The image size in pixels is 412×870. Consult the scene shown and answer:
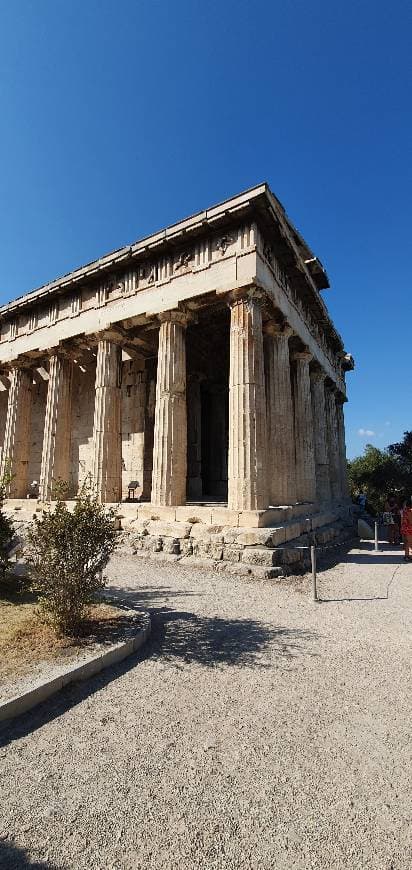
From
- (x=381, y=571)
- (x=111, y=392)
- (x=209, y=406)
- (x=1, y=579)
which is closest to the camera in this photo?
(x=1, y=579)

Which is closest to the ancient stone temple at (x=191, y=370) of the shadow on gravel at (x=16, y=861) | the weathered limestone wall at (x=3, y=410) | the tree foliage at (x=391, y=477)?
the weathered limestone wall at (x=3, y=410)

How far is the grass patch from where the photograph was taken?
399 cm

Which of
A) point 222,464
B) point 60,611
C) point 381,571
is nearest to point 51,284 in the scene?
point 222,464

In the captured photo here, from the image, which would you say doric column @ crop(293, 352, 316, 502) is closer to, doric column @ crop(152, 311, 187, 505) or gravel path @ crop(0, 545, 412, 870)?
doric column @ crop(152, 311, 187, 505)

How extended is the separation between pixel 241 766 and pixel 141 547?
817cm

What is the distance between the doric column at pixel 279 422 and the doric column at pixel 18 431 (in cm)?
1091

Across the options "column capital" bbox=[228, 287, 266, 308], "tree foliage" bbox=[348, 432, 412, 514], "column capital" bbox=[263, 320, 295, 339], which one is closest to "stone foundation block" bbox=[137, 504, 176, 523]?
"column capital" bbox=[228, 287, 266, 308]

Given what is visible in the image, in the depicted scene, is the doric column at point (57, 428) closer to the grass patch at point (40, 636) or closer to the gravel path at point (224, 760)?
the grass patch at point (40, 636)

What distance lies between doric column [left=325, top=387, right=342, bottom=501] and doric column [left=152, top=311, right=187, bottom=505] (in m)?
10.8

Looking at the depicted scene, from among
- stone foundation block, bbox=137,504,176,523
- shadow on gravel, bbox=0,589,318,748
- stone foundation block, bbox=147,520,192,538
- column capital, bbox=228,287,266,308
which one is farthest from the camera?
stone foundation block, bbox=137,504,176,523

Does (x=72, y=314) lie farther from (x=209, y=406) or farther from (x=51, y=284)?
(x=209, y=406)

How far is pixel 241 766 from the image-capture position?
8.95ft

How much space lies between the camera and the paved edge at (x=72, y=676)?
322 centimetres

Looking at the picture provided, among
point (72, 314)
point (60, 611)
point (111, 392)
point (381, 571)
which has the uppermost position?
point (72, 314)
